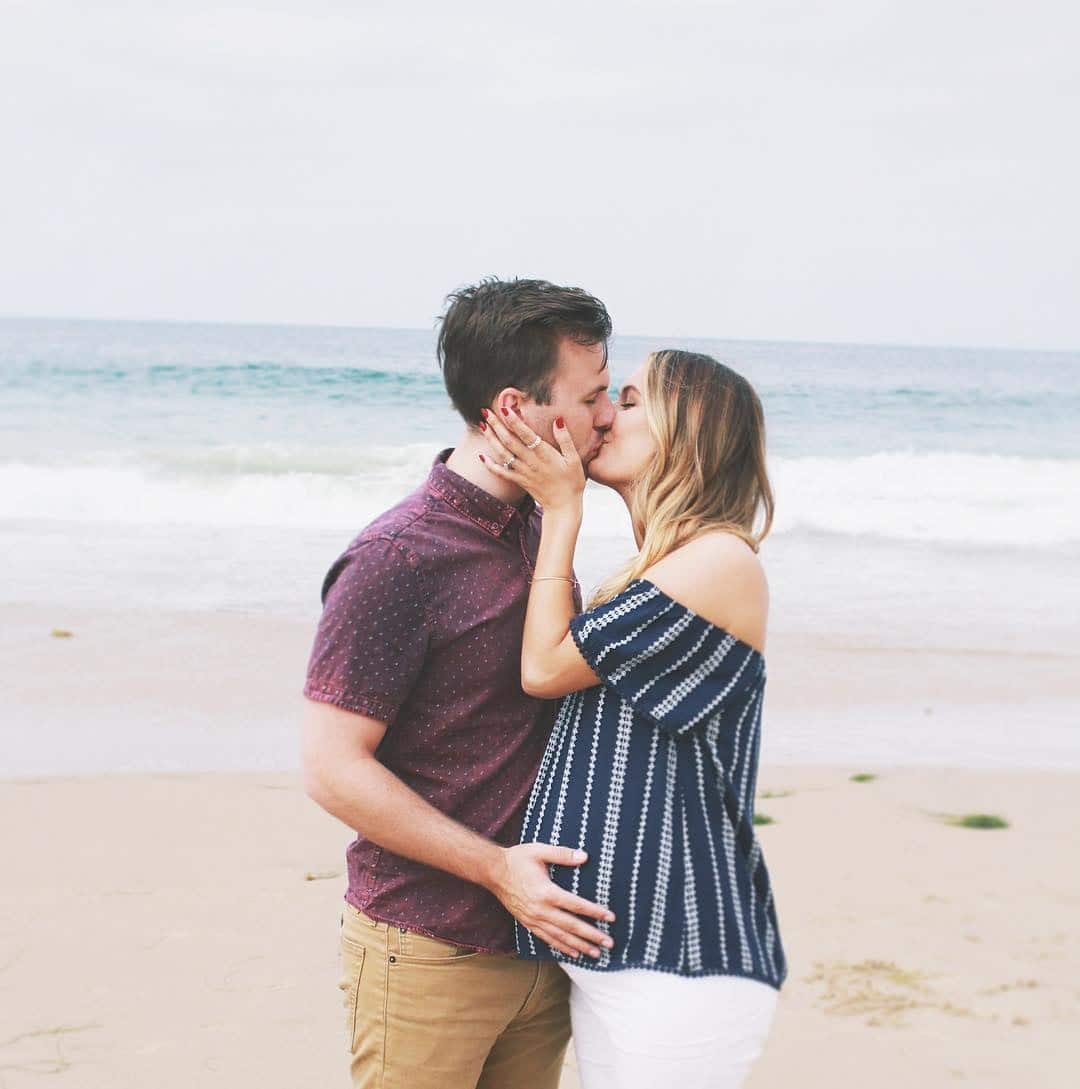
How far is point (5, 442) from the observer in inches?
846

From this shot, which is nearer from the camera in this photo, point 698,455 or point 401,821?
Answer: point 401,821

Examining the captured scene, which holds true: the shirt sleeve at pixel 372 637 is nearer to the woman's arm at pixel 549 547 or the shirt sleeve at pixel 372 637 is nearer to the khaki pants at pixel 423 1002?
the woman's arm at pixel 549 547

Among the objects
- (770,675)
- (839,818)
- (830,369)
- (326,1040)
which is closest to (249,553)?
(770,675)

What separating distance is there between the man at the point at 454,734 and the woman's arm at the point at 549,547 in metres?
0.05

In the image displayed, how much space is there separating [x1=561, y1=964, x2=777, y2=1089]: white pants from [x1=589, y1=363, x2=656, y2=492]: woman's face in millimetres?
939

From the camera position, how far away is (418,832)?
2326 mm

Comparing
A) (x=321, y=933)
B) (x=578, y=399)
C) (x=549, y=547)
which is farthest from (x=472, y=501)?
(x=321, y=933)

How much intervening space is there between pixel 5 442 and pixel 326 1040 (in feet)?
63.4

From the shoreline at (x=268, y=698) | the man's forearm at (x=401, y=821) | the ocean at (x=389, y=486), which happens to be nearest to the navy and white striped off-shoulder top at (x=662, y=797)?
the man's forearm at (x=401, y=821)

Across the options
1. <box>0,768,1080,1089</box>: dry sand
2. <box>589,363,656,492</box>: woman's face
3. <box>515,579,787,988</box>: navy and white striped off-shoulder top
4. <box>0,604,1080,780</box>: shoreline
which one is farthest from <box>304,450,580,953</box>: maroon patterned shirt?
<box>0,604,1080,780</box>: shoreline

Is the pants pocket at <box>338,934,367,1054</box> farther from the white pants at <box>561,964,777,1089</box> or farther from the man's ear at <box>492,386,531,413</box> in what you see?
the man's ear at <box>492,386,531,413</box>

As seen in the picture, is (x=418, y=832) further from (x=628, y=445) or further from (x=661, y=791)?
(x=628, y=445)

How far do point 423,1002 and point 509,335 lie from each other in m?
1.25

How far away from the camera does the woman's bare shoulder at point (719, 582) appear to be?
236 centimetres
